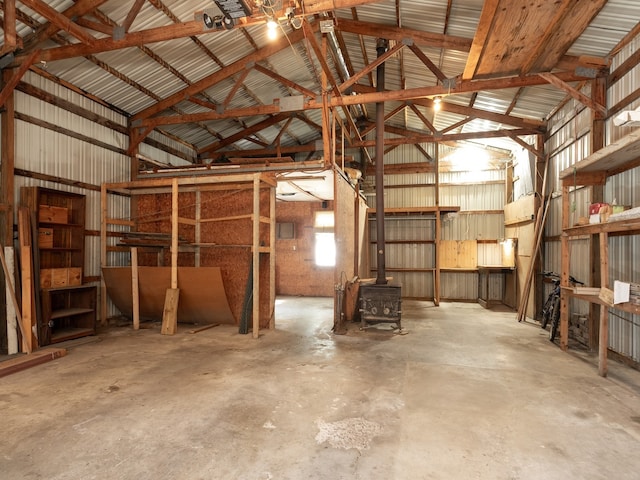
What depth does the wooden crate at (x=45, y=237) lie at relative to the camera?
5.50 metres

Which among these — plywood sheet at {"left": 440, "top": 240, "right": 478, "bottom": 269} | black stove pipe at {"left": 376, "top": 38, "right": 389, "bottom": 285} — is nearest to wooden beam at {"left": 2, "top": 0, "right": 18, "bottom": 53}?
black stove pipe at {"left": 376, "top": 38, "right": 389, "bottom": 285}

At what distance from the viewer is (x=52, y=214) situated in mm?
5609

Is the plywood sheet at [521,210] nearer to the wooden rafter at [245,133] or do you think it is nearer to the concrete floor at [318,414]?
the concrete floor at [318,414]

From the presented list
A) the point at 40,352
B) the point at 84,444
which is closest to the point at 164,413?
the point at 84,444

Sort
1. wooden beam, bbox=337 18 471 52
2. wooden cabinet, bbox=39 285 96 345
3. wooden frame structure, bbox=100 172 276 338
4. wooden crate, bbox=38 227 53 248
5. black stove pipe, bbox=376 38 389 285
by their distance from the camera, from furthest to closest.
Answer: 1. black stove pipe, bbox=376 38 389 285
2. wooden frame structure, bbox=100 172 276 338
3. wooden beam, bbox=337 18 471 52
4. wooden cabinet, bbox=39 285 96 345
5. wooden crate, bbox=38 227 53 248

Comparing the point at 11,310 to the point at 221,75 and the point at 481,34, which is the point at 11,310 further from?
the point at 481,34

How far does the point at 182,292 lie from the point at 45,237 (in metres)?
2.30

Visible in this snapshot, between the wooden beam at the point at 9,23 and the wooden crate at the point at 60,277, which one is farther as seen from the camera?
the wooden crate at the point at 60,277

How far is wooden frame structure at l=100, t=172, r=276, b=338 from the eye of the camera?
235 inches

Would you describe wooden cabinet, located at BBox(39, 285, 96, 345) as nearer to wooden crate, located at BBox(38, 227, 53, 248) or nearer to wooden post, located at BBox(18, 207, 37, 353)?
wooden post, located at BBox(18, 207, 37, 353)

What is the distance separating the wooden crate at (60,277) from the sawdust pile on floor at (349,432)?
495cm

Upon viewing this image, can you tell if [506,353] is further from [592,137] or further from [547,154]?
[547,154]

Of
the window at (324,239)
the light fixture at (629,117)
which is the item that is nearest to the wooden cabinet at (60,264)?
the window at (324,239)

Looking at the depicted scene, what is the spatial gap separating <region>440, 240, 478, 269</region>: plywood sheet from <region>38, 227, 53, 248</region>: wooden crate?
9778 mm
